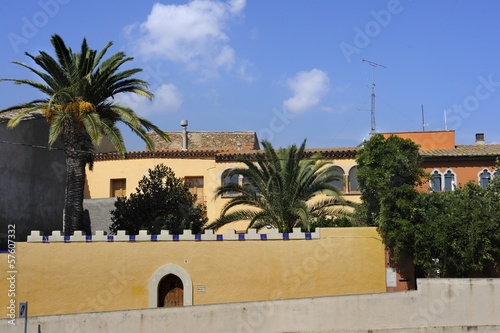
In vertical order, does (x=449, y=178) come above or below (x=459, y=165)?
below

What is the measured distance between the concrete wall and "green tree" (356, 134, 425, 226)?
3270 millimetres

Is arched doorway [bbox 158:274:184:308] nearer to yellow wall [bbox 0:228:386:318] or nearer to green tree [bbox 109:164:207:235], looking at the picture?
yellow wall [bbox 0:228:386:318]

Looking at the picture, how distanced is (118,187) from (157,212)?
10.9 meters

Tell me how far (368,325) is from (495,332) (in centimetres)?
395

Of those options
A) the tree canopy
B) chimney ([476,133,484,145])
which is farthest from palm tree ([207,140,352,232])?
chimney ([476,133,484,145])

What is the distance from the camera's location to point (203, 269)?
72.1 feet

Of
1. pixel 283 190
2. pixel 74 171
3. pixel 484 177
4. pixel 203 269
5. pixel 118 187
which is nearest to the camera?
pixel 203 269

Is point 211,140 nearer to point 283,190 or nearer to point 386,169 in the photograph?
point 283,190

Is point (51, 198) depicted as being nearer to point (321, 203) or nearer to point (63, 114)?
point (63, 114)

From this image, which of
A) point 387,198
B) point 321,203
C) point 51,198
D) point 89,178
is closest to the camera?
point 387,198

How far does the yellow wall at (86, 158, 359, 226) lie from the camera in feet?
107

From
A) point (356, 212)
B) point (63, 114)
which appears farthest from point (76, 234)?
point (356, 212)

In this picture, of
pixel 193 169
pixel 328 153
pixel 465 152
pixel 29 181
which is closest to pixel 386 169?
pixel 465 152

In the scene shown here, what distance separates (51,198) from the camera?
28453 millimetres
